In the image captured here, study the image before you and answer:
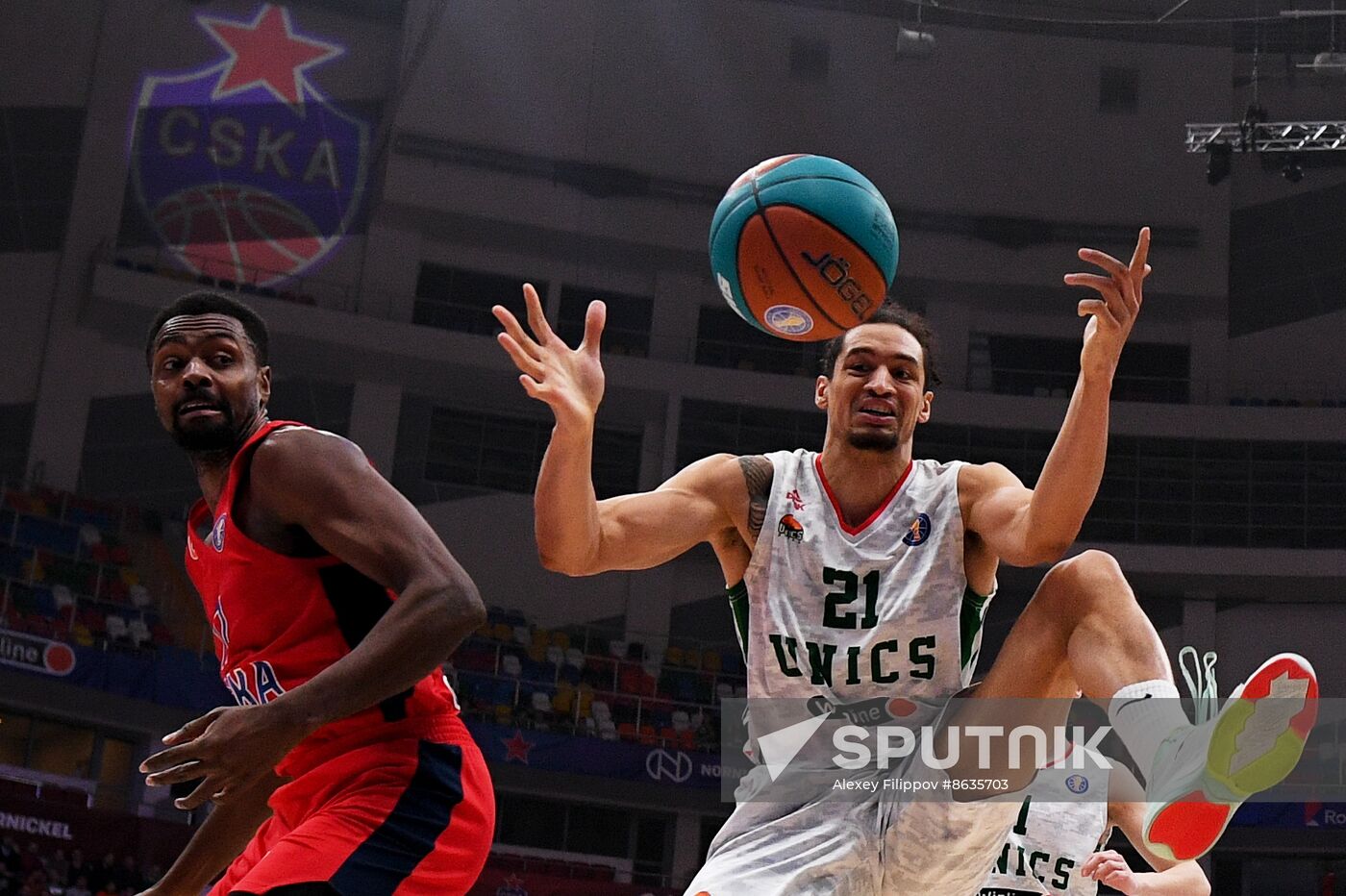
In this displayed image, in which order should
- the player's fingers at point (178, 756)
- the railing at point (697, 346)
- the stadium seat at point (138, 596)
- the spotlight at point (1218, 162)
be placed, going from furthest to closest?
1. the railing at point (697, 346)
2. the spotlight at point (1218, 162)
3. the stadium seat at point (138, 596)
4. the player's fingers at point (178, 756)

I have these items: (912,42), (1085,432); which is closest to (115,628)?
(912,42)

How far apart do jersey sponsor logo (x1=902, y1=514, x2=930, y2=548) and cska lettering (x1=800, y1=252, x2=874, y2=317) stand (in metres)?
0.73

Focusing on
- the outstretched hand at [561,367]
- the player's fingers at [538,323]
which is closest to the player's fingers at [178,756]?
the outstretched hand at [561,367]

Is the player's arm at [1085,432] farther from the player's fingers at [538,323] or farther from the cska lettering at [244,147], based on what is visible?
the cska lettering at [244,147]

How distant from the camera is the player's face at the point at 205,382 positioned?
10.6ft

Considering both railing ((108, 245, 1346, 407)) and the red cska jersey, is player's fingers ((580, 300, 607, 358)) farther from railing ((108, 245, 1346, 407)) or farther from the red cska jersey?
railing ((108, 245, 1346, 407))

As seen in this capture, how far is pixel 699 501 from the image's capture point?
4.60 meters

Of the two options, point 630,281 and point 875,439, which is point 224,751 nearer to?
point 875,439

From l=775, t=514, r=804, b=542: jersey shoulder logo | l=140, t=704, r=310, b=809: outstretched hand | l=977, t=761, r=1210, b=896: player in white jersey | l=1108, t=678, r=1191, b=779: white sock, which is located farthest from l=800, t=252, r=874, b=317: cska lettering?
l=140, t=704, r=310, b=809: outstretched hand

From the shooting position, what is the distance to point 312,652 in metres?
3.09

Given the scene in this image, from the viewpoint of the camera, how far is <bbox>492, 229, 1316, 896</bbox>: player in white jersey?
154 inches

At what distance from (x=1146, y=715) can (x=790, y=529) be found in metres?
1.25

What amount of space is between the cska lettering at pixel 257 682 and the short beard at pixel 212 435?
48 cm

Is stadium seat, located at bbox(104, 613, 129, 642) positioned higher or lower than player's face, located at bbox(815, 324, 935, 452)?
higher
